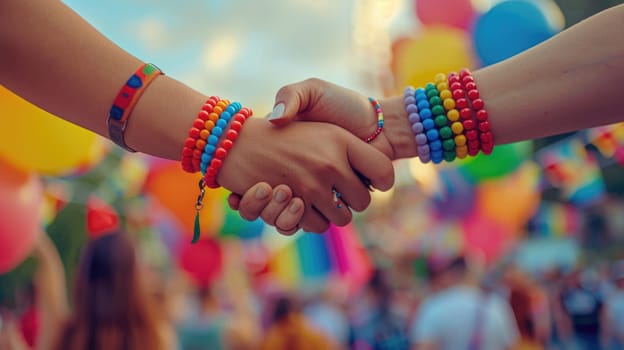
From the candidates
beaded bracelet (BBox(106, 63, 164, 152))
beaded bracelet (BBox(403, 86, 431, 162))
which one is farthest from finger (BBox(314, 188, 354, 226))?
beaded bracelet (BBox(106, 63, 164, 152))

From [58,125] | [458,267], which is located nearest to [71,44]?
[58,125]

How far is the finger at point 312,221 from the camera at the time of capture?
5.12ft

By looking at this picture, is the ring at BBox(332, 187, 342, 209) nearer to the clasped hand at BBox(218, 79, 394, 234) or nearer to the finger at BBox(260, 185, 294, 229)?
the clasped hand at BBox(218, 79, 394, 234)

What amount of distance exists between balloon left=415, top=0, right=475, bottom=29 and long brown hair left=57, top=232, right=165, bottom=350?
194 centimetres

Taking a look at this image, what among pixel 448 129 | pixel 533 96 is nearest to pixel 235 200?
pixel 448 129

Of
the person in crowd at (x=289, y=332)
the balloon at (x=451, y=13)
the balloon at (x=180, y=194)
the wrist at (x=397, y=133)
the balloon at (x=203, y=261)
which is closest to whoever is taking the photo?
the wrist at (x=397, y=133)

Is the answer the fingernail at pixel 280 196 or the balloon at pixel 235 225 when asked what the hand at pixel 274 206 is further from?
the balloon at pixel 235 225

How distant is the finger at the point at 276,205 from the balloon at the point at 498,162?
293cm

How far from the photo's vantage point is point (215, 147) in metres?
1.43

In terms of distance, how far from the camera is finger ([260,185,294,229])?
1483mm

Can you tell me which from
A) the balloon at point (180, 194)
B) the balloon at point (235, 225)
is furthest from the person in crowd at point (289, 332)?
the balloon at point (235, 225)

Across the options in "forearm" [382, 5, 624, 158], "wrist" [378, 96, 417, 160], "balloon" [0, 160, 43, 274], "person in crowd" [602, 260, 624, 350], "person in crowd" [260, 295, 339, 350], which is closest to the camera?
"forearm" [382, 5, 624, 158]

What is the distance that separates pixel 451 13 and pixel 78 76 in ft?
7.49

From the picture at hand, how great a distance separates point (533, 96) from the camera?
144cm
